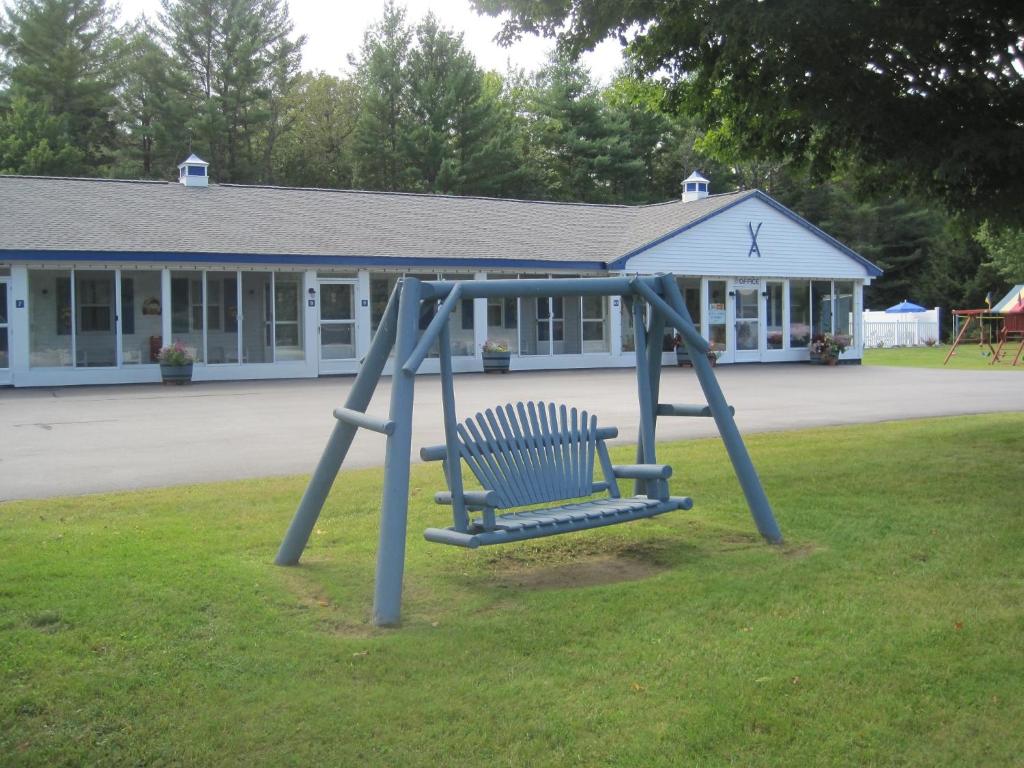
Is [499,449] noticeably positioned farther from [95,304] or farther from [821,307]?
[821,307]

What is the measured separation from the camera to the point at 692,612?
577 cm

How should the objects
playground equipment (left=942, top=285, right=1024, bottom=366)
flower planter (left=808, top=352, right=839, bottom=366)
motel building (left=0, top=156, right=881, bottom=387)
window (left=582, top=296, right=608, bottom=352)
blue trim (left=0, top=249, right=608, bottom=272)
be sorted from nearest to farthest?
blue trim (left=0, top=249, right=608, bottom=272), motel building (left=0, top=156, right=881, bottom=387), window (left=582, top=296, right=608, bottom=352), flower planter (left=808, top=352, right=839, bottom=366), playground equipment (left=942, top=285, right=1024, bottom=366)

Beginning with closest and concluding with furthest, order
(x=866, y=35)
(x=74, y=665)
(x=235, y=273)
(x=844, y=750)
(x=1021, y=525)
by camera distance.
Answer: (x=844, y=750)
(x=74, y=665)
(x=1021, y=525)
(x=866, y=35)
(x=235, y=273)

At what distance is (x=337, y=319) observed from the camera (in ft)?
89.6

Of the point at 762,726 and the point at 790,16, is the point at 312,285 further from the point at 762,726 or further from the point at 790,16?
the point at 762,726

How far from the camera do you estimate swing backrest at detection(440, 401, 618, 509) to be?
675 centimetres

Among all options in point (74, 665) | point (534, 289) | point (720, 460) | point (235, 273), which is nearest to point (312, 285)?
point (235, 273)

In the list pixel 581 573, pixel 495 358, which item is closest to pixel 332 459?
pixel 581 573

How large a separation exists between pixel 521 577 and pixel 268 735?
2.65 metres

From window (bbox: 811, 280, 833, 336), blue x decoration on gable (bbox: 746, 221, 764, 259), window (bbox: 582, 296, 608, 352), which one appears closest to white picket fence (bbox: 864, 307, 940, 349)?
window (bbox: 811, 280, 833, 336)

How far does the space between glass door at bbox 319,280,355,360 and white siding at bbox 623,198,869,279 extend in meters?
7.94

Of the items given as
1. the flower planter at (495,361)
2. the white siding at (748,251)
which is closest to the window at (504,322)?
the flower planter at (495,361)

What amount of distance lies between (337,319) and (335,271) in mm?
1206

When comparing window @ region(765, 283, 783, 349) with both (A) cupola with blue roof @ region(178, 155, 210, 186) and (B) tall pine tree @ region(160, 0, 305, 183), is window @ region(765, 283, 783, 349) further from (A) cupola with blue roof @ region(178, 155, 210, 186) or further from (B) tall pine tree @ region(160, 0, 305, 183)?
(B) tall pine tree @ region(160, 0, 305, 183)
